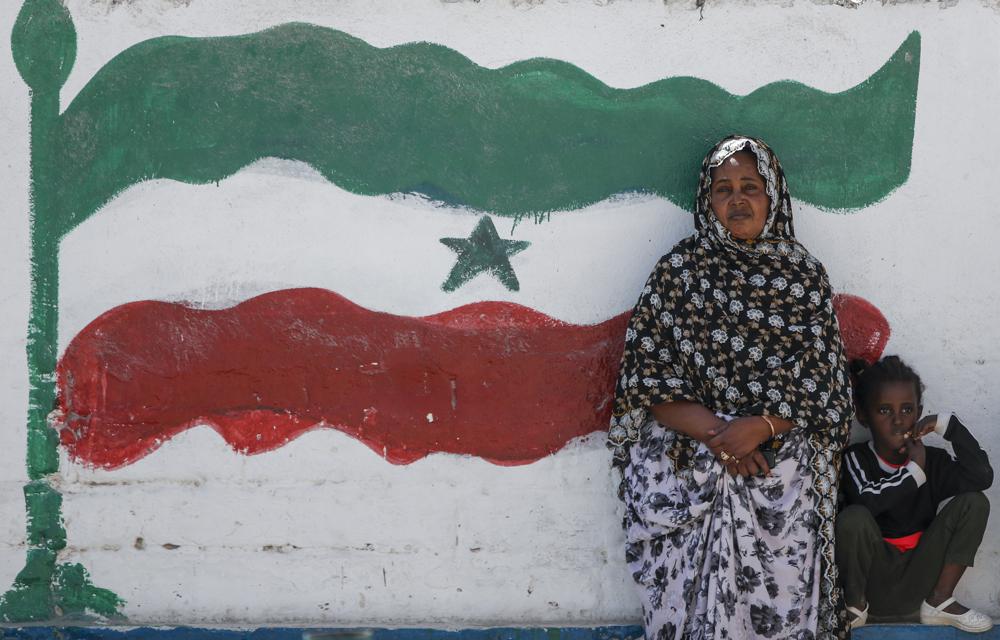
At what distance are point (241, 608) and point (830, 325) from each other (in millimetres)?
2194

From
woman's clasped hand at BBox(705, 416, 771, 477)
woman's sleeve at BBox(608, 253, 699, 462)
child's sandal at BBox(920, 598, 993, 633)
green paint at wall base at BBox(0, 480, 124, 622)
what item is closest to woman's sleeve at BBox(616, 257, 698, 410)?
woman's sleeve at BBox(608, 253, 699, 462)

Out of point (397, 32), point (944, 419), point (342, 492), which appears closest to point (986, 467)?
point (944, 419)

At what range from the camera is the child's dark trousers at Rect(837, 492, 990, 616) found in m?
3.54

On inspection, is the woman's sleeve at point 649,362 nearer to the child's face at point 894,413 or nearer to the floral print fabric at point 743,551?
the floral print fabric at point 743,551

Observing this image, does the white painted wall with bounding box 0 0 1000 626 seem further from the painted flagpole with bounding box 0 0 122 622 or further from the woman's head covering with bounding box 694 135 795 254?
the woman's head covering with bounding box 694 135 795 254

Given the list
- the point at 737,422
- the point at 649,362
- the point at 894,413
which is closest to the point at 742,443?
the point at 737,422

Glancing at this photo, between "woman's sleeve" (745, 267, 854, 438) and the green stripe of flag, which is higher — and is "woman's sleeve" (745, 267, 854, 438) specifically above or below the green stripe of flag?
below

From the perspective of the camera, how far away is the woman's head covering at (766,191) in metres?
3.55

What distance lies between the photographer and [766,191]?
11.7 feet

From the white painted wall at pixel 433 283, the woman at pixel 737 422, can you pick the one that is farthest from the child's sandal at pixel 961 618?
the white painted wall at pixel 433 283

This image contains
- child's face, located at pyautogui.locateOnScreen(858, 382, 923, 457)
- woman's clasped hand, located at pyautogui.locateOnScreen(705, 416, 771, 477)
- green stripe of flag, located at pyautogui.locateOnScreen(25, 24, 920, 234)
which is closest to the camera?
woman's clasped hand, located at pyautogui.locateOnScreen(705, 416, 771, 477)

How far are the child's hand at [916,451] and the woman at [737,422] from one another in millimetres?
266

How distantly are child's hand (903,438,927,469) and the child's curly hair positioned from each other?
0.14 metres

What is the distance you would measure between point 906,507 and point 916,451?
0.61 feet
